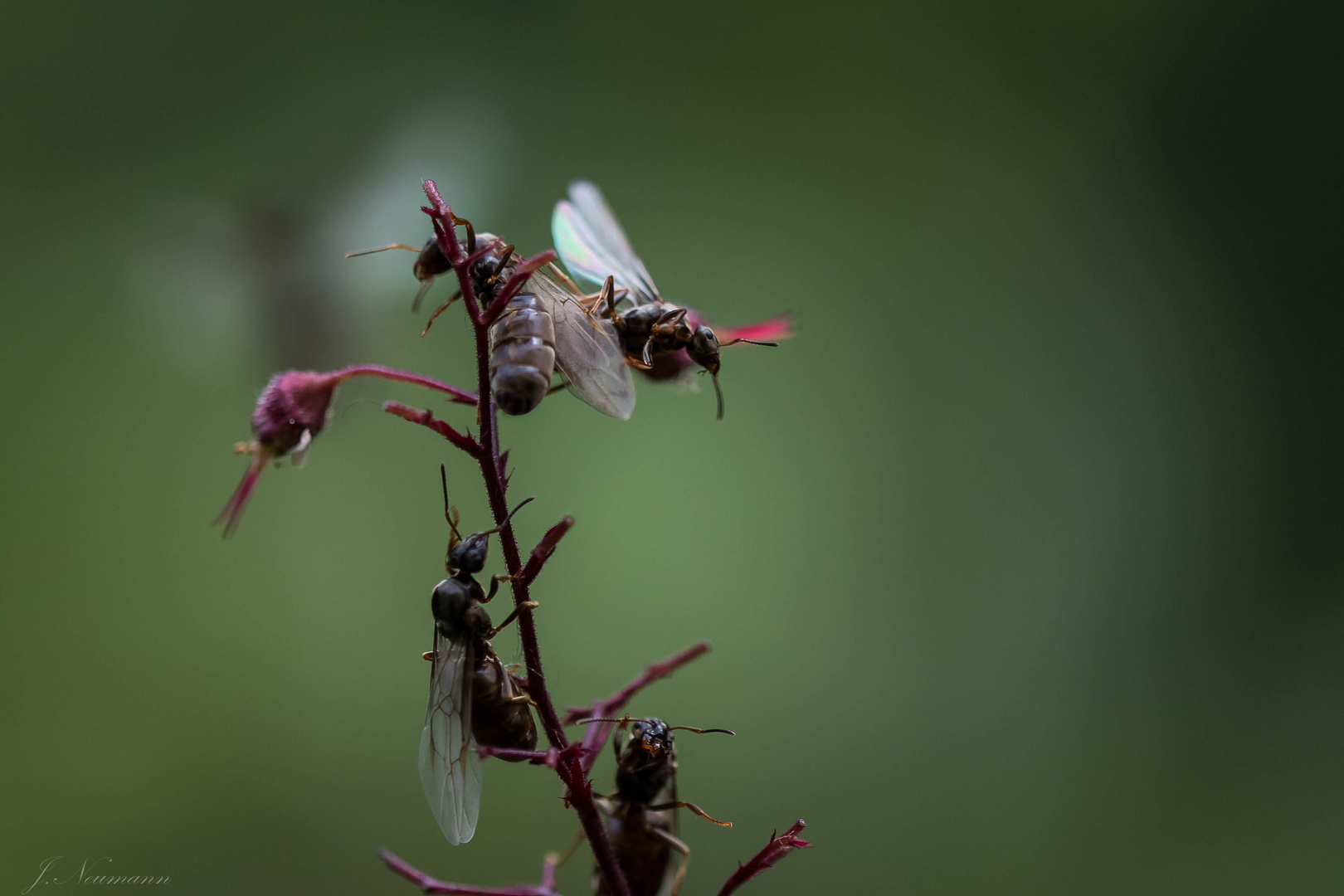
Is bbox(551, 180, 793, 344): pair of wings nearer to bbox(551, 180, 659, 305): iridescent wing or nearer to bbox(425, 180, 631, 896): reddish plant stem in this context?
bbox(551, 180, 659, 305): iridescent wing

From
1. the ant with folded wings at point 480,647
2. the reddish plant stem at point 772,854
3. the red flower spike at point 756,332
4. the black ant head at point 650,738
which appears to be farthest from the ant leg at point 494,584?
the red flower spike at point 756,332

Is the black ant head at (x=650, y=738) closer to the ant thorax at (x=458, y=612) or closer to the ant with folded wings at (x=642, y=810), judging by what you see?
the ant with folded wings at (x=642, y=810)

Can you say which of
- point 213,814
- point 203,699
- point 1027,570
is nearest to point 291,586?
point 203,699

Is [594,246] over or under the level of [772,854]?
over
